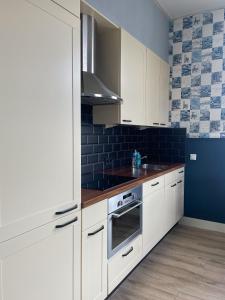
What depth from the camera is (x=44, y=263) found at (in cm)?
123

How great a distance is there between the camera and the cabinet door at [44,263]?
1061mm

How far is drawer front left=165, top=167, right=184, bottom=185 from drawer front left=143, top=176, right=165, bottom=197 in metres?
0.12

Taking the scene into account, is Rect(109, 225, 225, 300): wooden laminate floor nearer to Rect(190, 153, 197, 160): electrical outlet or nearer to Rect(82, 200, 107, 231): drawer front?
Rect(82, 200, 107, 231): drawer front

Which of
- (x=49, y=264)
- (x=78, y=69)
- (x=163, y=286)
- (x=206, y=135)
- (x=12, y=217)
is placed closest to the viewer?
(x=12, y=217)

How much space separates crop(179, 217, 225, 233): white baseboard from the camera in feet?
10.6

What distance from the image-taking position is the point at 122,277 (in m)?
1.99

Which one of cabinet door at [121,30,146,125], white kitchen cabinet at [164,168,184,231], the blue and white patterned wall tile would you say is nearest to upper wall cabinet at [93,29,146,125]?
cabinet door at [121,30,146,125]

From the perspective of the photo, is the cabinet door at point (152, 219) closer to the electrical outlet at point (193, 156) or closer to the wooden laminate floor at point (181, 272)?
the wooden laminate floor at point (181, 272)

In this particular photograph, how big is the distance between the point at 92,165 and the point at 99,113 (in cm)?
53

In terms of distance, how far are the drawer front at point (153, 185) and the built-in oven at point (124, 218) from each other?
112 mm

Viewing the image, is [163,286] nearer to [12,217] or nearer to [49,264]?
[49,264]

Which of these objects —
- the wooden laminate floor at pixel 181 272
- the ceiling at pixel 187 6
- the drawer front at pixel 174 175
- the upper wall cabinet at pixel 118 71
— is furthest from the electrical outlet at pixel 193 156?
the ceiling at pixel 187 6

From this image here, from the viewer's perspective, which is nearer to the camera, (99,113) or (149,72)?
(99,113)

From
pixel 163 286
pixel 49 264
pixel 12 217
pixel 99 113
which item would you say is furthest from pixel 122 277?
pixel 99 113
